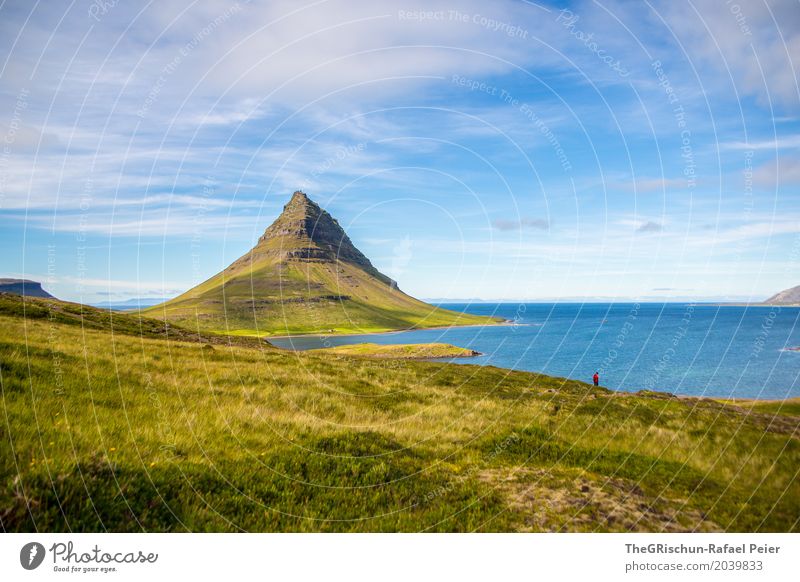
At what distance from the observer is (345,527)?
7254 mm

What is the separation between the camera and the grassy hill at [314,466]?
664 centimetres

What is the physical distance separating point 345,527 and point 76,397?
823cm

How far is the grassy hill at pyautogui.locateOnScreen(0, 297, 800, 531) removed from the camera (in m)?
6.64

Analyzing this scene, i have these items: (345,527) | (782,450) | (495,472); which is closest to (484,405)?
(495,472)
